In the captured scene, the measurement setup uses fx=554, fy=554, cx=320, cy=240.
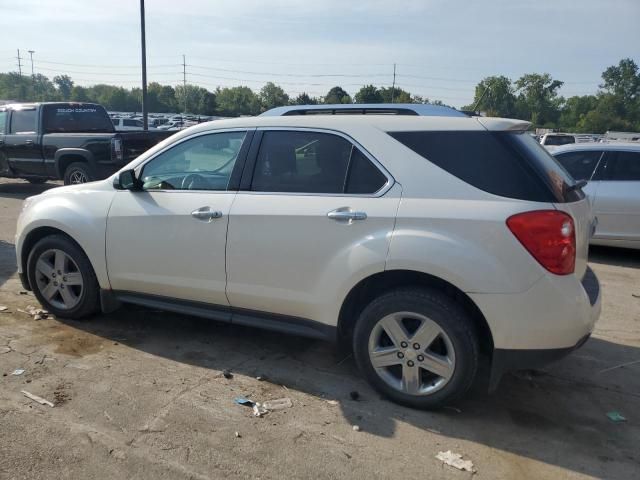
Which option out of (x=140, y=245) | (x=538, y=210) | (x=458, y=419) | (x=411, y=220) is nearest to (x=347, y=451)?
(x=458, y=419)

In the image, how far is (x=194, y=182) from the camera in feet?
13.6

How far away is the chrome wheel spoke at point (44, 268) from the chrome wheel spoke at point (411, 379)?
3115 millimetres

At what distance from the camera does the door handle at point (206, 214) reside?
3.86 meters

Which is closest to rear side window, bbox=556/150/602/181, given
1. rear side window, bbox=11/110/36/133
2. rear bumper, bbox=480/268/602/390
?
rear bumper, bbox=480/268/602/390

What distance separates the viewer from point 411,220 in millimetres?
3273

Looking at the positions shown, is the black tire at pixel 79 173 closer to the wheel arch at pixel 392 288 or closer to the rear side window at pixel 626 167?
the wheel arch at pixel 392 288

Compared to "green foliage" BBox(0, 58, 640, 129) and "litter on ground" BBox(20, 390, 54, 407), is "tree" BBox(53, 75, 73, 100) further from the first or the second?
"litter on ground" BBox(20, 390, 54, 407)

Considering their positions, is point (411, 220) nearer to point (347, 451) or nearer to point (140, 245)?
point (347, 451)

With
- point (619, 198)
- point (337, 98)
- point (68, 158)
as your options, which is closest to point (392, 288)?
point (619, 198)

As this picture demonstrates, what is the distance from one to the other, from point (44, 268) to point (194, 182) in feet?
5.46

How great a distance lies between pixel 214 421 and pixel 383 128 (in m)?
2.08

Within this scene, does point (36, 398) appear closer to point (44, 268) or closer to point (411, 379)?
point (44, 268)

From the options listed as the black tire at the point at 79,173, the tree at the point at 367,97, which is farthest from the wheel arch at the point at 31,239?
the tree at the point at 367,97

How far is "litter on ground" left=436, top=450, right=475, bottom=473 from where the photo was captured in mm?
2904
